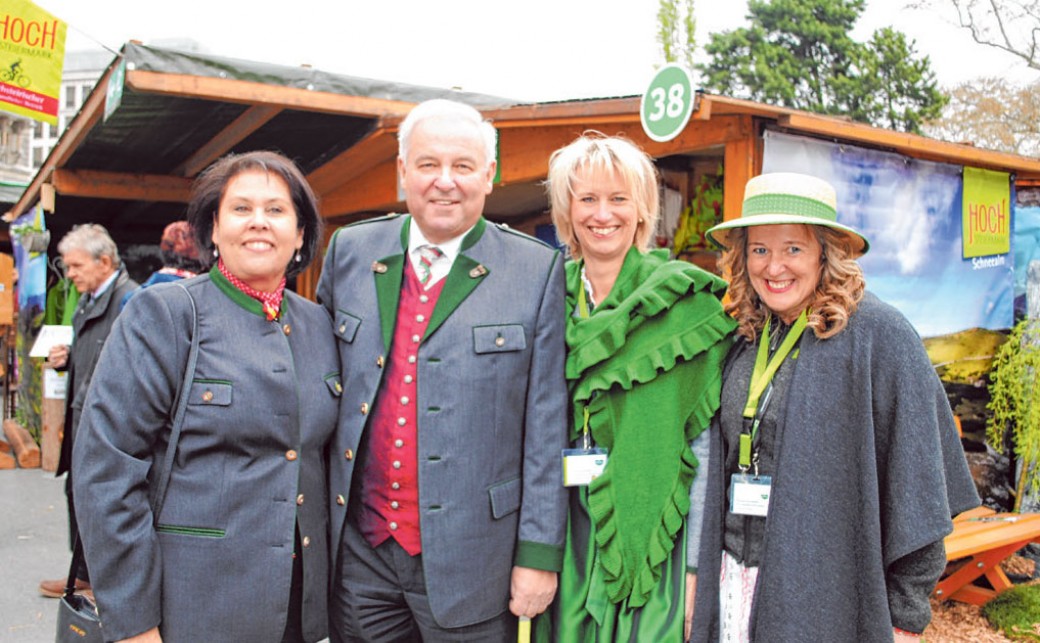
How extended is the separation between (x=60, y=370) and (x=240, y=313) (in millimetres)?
3971

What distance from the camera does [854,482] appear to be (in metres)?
1.97

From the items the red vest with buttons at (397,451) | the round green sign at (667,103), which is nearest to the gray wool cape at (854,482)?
the red vest with buttons at (397,451)

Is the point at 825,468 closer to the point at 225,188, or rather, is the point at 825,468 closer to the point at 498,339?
the point at 498,339

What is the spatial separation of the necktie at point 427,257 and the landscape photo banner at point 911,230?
250 cm

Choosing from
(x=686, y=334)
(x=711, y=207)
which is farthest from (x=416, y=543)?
(x=711, y=207)

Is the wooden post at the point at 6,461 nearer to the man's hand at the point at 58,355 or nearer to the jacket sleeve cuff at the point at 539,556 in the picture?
the man's hand at the point at 58,355

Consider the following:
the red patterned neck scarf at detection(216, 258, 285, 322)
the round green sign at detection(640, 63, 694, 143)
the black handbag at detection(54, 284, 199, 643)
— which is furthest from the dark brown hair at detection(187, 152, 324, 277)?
the round green sign at detection(640, 63, 694, 143)

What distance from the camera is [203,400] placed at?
1.84m

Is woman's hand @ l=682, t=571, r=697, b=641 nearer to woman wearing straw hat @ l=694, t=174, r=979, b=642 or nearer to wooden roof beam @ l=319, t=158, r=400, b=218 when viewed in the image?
woman wearing straw hat @ l=694, t=174, r=979, b=642

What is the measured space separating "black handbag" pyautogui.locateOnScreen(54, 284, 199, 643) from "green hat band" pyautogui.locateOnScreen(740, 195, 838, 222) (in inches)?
56.5

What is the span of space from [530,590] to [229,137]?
18.3 ft

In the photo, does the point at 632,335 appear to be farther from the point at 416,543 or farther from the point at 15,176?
the point at 15,176

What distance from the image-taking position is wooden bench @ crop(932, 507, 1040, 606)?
173 inches

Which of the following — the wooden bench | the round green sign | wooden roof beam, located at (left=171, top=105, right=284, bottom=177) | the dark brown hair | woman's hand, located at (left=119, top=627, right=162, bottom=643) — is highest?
wooden roof beam, located at (left=171, top=105, right=284, bottom=177)
